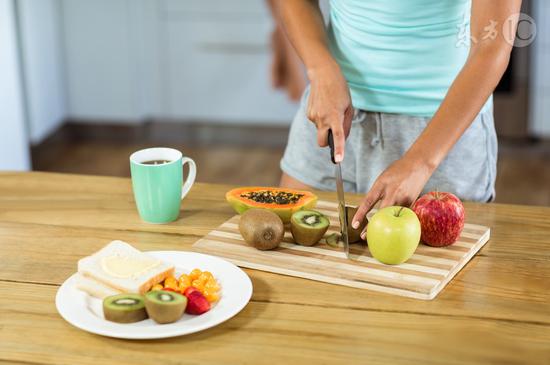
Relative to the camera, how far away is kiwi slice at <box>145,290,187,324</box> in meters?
1.14

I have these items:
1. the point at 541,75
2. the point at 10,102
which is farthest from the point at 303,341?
the point at 541,75

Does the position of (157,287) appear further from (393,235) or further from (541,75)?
(541,75)

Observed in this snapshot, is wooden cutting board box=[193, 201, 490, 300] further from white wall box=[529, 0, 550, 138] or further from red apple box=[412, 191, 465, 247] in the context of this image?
white wall box=[529, 0, 550, 138]

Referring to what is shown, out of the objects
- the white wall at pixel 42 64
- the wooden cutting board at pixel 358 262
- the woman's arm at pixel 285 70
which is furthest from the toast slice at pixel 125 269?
the white wall at pixel 42 64

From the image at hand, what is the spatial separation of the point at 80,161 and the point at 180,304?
10.8 feet

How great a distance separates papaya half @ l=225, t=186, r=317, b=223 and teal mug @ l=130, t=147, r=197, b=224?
0.11 meters

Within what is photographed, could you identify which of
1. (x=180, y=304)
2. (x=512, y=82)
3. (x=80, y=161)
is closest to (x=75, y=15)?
(x=80, y=161)

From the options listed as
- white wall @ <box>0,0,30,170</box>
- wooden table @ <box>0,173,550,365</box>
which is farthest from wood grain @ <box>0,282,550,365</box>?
white wall @ <box>0,0,30,170</box>

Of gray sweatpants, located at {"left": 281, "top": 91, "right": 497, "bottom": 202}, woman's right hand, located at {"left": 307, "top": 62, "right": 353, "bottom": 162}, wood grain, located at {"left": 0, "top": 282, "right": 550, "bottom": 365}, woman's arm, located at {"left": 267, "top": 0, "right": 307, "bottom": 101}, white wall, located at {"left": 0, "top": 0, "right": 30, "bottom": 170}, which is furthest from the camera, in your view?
white wall, located at {"left": 0, "top": 0, "right": 30, "bottom": 170}

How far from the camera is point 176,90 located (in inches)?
174

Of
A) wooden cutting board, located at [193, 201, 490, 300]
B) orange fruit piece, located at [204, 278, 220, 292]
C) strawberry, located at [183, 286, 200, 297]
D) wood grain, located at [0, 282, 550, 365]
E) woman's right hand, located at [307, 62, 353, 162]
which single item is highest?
woman's right hand, located at [307, 62, 353, 162]

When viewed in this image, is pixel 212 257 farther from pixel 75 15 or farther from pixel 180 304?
pixel 75 15

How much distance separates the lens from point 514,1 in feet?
4.85

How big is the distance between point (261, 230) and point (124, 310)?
0.30 m
